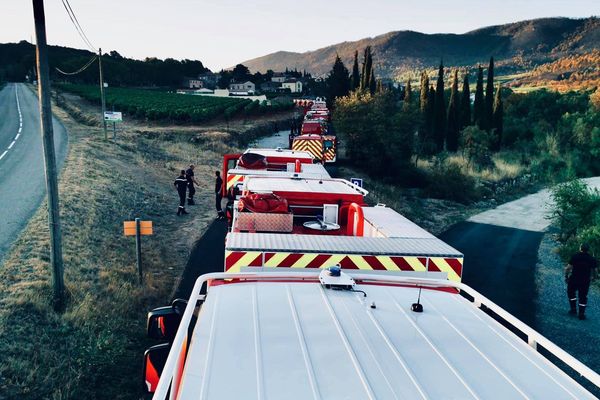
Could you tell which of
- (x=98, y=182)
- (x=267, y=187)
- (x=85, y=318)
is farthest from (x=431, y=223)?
(x=85, y=318)

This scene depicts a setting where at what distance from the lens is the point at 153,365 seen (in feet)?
10.4

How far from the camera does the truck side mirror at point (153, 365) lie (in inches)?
125

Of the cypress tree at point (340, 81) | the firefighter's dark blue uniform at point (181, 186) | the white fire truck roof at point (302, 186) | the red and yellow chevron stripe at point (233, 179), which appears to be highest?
the cypress tree at point (340, 81)

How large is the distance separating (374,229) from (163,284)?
4.99m

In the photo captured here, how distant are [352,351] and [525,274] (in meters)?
12.0

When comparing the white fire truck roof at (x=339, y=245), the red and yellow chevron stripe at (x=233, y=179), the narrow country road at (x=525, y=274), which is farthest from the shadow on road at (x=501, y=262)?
the red and yellow chevron stripe at (x=233, y=179)

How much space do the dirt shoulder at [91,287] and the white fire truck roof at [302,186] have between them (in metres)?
2.83

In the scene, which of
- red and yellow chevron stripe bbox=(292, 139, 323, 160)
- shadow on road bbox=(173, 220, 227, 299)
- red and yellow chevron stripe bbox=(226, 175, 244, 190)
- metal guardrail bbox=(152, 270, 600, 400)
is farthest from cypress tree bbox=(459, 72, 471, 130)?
metal guardrail bbox=(152, 270, 600, 400)

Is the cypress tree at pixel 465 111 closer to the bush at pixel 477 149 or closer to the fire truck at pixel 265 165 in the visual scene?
the bush at pixel 477 149

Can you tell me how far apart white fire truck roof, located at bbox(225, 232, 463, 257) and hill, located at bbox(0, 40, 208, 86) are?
102572mm

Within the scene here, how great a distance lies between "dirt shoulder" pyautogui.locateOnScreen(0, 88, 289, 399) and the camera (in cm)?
611

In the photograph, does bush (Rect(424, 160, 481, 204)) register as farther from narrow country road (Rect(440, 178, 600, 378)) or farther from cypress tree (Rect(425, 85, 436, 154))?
cypress tree (Rect(425, 85, 436, 154))

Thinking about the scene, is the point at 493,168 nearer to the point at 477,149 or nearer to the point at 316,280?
the point at 477,149

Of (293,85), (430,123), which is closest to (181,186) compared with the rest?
(430,123)
